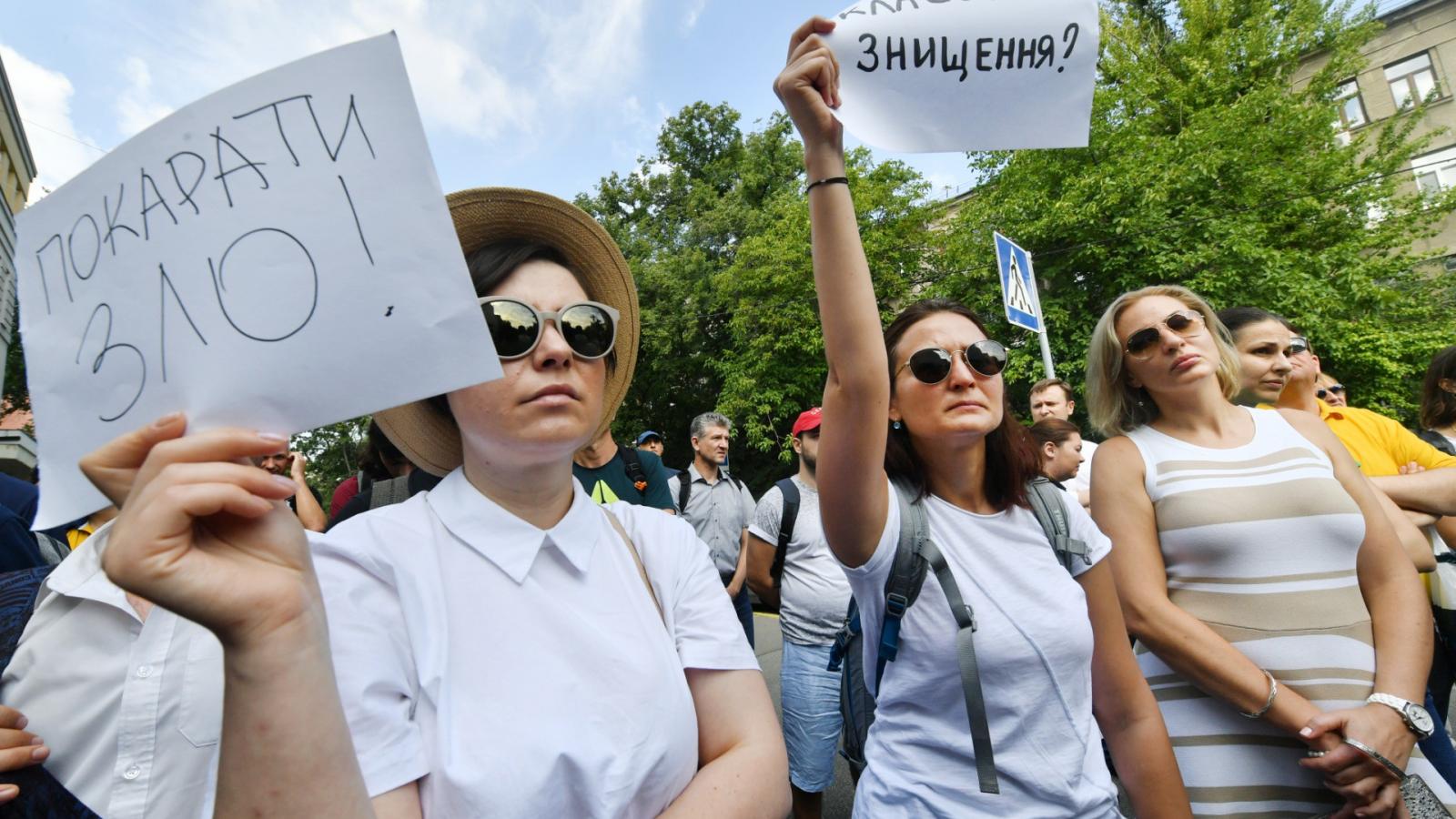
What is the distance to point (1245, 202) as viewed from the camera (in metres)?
14.4

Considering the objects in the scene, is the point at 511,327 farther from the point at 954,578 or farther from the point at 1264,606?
the point at 1264,606

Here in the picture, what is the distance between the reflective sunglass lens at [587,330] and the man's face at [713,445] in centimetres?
461

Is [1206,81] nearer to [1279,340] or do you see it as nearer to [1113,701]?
[1279,340]

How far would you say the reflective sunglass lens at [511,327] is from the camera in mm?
1282

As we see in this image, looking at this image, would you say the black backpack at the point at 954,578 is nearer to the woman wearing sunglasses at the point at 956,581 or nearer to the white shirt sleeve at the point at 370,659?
the woman wearing sunglasses at the point at 956,581

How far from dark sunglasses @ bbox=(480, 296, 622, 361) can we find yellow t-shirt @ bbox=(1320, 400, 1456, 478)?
3618 mm

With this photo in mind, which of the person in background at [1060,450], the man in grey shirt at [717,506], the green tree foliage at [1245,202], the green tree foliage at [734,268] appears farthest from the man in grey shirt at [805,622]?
the green tree foliage at [734,268]

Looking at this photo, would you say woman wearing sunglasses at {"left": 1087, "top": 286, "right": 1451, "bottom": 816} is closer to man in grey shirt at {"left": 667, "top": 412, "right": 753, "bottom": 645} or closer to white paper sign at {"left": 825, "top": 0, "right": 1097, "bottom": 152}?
white paper sign at {"left": 825, "top": 0, "right": 1097, "bottom": 152}

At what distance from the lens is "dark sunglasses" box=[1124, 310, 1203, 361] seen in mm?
2320

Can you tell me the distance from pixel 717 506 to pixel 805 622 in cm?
196

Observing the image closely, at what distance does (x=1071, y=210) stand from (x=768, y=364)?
8.52m

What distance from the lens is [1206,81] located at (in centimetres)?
1508

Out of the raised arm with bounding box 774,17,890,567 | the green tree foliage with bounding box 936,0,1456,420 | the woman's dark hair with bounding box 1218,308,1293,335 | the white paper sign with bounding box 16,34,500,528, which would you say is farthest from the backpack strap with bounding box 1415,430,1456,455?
the green tree foliage with bounding box 936,0,1456,420

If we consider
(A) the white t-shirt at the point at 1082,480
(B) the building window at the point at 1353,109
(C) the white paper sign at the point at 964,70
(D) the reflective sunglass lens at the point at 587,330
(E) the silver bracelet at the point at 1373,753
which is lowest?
(E) the silver bracelet at the point at 1373,753
